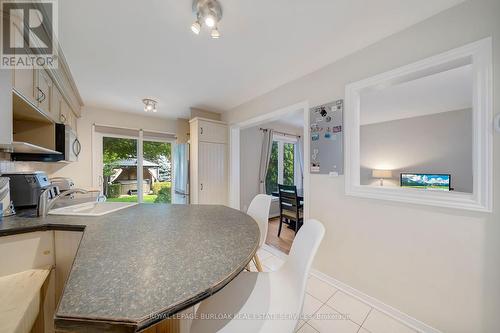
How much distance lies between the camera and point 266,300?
86cm

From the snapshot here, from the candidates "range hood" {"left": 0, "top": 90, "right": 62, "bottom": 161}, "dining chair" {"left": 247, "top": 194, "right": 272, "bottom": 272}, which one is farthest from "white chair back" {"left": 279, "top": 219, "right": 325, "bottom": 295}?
"range hood" {"left": 0, "top": 90, "right": 62, "bottom": 161}

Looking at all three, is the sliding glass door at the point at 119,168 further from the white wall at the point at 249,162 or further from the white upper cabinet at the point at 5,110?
the white upper cabinet at the point at 5,110

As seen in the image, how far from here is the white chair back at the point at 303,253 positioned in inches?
32.2

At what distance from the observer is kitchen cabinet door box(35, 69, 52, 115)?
1532 millimetres

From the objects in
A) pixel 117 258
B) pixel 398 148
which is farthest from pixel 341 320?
pixel 398 148

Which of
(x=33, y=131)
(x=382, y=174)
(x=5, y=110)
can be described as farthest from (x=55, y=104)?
(x=382, y=174)

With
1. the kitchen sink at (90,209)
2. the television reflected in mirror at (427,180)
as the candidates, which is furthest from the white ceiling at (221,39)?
the television reflected in mirror at (427,180)

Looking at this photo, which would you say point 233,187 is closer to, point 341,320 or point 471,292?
point 341,320

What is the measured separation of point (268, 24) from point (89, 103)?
10.8 feet

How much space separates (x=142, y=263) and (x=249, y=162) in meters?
3.59

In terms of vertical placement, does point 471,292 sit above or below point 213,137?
below

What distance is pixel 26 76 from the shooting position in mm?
1334

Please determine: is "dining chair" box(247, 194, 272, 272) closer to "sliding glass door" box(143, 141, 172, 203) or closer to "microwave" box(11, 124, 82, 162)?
"microwave" box(11, 124, 82, 162)

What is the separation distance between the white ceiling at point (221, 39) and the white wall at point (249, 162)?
1699 millimetres
